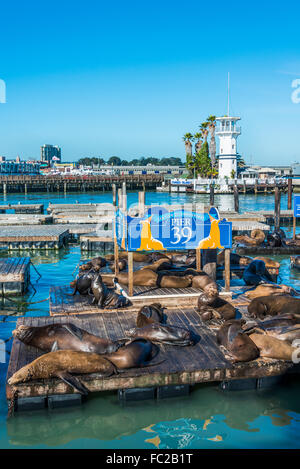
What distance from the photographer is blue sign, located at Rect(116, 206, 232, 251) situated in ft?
30.9

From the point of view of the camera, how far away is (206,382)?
7121mm

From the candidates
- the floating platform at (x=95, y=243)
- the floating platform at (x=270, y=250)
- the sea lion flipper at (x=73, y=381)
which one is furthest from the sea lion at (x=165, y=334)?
the floating platform at (x=95, y=243)

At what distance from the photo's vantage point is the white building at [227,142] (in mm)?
63750

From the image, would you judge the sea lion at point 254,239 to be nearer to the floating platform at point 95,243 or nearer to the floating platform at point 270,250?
the floating platform at point 270,250

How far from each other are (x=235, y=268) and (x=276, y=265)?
1297mm

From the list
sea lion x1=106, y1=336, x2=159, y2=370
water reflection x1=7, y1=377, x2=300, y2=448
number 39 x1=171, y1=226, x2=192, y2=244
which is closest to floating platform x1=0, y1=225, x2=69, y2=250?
number 39 x1=171, y1=226, x2=192, y2=244

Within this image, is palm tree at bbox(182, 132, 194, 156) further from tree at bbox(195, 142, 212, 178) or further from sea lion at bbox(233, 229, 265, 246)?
sea lion at bbox(233, 229, 265, 246)

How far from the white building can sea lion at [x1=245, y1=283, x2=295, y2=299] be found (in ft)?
182

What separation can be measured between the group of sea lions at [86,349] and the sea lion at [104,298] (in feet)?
4.84

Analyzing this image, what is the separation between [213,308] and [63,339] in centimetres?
299
